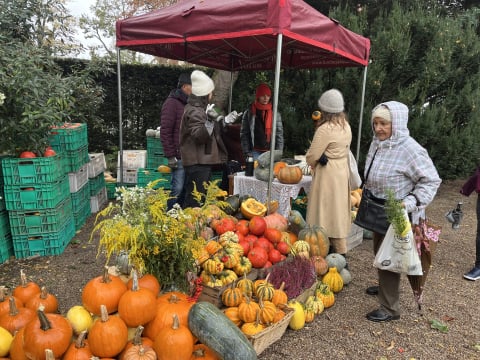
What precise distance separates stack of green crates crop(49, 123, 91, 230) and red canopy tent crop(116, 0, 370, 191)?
1396 millimetres

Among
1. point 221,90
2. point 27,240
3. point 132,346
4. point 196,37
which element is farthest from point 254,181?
point 221,90

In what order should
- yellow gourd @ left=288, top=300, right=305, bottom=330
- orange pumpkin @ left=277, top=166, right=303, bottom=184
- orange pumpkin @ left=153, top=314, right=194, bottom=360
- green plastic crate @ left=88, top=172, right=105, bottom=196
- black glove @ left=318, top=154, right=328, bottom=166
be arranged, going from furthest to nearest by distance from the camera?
green plastic crate @ left=88, top=172, right=105, bottom=196
orange pumpkin @ left=277, top=166, right=303, bottom=184
black glove @ left=318, top=154, right=328, bottom=166
yellow gourd @ left=288, top=300, right=305, bottom=330
orange pumpkin @ left=153, top=314, right=194, bottom=360

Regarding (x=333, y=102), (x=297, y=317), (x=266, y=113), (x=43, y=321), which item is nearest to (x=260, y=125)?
(x=266, y=113)

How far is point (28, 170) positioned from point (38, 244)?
2.90ft

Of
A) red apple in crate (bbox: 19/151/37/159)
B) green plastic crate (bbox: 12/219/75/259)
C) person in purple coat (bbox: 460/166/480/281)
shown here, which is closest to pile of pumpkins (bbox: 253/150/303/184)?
person in purple coat (bbox: 460/166/480/281)

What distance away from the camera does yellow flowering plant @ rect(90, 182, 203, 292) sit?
219 cm

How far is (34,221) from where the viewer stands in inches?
169

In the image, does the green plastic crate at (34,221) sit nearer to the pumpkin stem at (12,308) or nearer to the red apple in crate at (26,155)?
the red apple in crate at (26,155)

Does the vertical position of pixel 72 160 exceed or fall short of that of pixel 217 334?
it exceeds it

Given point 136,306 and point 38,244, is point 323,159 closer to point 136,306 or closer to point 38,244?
point 136,306

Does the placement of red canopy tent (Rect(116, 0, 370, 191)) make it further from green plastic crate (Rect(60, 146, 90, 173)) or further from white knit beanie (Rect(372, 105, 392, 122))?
green plastic crate (Rect(60, 146, 90, 173))

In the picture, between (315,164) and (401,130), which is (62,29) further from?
(401,130)

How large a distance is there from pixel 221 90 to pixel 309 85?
2.25 metres

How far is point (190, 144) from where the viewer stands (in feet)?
14.6
